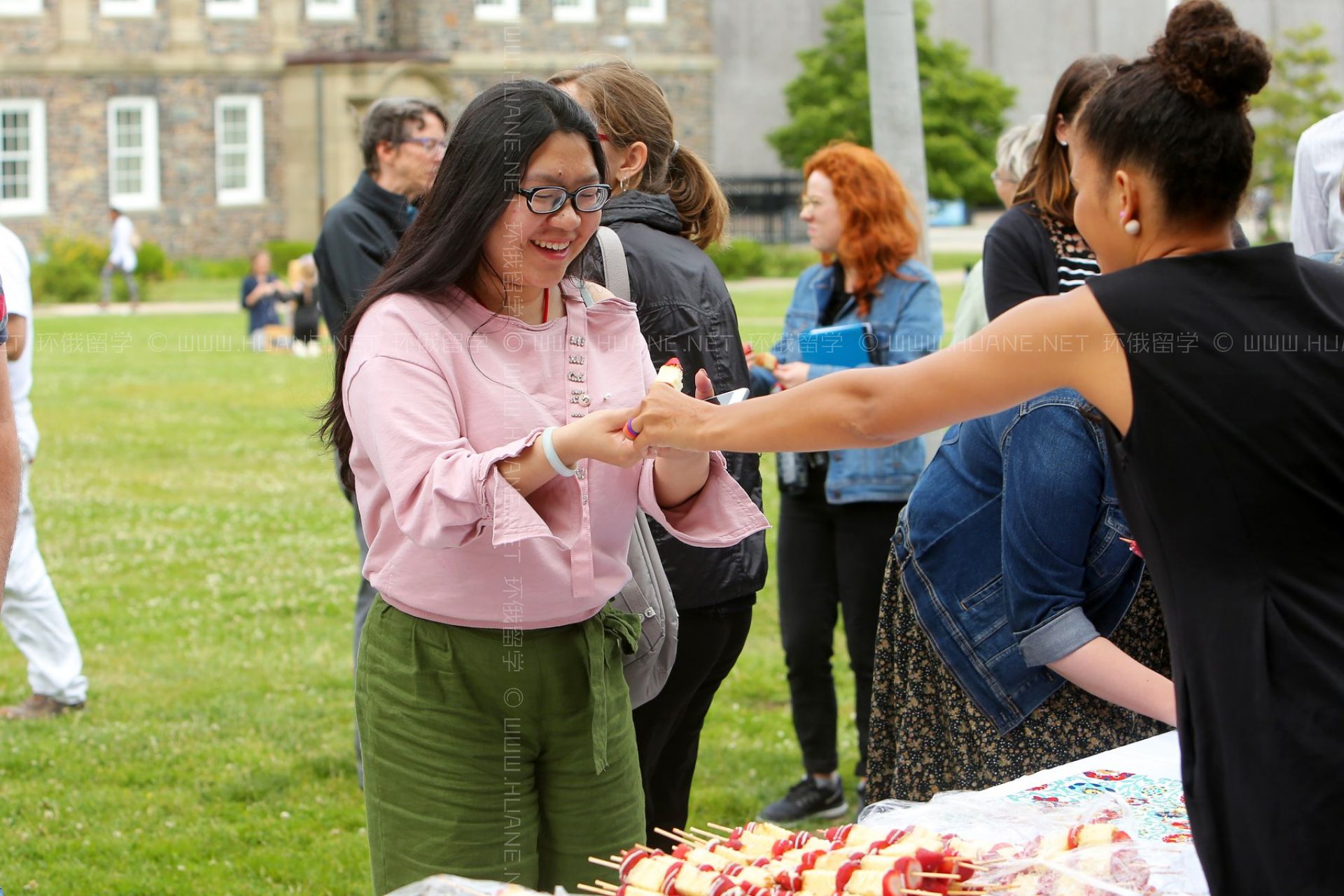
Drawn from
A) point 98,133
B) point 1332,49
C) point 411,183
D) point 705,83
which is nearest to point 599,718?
point 411,183

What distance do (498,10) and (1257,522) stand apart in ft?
124

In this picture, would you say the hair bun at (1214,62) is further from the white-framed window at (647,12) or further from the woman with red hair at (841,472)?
the white-framed window at (647,12)

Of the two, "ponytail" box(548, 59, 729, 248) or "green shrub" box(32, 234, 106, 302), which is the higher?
"green shrub" box(32, 234, 106, 302)

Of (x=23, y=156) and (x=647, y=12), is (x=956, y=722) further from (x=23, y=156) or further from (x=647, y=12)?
(x=647, y=12)

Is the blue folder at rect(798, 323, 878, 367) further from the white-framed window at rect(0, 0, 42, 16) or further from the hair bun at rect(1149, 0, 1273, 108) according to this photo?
the white-framed window at rect(0, 0, 42, 16)

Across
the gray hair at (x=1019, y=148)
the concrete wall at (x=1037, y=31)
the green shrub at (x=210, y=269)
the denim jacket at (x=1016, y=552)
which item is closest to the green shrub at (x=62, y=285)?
the green shrub at (x=210, y=269)

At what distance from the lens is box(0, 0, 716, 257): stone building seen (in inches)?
1324

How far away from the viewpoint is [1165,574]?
1958mm

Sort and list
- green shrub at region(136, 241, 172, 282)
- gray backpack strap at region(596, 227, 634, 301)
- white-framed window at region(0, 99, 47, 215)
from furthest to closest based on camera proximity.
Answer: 1. white-framed window at region(0, 99, 47, 215)
2. green shrub at region(136, 241, 172, 282)
3. gray backpack strap at region(596, 227, 634, 301)

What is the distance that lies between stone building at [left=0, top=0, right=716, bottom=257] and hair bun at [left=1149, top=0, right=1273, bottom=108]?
108ft

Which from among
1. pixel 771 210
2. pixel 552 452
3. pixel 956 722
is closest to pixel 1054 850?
pixel 956 722

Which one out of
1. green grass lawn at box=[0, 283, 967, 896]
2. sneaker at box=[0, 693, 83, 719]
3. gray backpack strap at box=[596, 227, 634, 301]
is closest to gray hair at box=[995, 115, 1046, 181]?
gray backpack strap at box=[596, 227, 634, 301]

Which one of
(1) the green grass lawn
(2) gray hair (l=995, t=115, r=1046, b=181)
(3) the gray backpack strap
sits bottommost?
(1) the green grass lawn

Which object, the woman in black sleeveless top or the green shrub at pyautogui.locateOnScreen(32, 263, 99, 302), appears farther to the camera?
the green shrub at pyautogui.locateOnScreen(32, 263, 99, 302)
